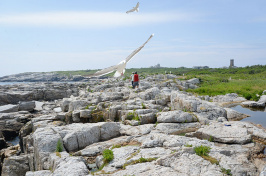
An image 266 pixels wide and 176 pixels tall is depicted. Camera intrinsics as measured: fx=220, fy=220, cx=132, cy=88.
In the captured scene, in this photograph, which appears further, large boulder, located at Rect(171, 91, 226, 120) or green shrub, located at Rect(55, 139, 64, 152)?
large boulder, located at Rect(171, 91, 226, 120)

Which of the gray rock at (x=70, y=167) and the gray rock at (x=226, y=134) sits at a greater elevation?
the gray rock at (x=226, y=134)

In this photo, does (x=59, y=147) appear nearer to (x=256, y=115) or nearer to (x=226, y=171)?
(x=226, y=171)

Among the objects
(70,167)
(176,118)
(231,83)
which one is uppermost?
(231,83)

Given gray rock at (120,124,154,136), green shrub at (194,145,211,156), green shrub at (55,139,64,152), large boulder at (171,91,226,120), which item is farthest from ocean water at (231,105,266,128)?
green shrub at (55,139,64,152)

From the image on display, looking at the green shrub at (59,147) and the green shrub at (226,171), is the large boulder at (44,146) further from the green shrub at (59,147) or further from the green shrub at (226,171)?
the green shrub at (226,171)

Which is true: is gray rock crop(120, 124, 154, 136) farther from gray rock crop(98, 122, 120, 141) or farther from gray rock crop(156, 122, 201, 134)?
gray rock crop(156, 122, 201, 134)

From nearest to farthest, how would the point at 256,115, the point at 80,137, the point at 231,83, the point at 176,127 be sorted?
1. the point at 80,137
2. the point at 176,127
3. the point at 256,115
4. the point at 231,83

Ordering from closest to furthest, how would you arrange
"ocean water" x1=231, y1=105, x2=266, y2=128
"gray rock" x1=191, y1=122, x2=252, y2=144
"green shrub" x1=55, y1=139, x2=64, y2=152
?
"gray rock" x1=191, y1=122, x2=252, y2=144
"green shrub" x1=55, y1=139, x2=64, y2=152
"ocean water" x1=231, y1=105, x2=266, y2=128

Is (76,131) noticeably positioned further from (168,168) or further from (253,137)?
(253,137)

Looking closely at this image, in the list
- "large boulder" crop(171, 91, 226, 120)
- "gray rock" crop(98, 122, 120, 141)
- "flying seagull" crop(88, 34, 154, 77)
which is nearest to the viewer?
"flying seagull" crop(88, 34, 154, 77)

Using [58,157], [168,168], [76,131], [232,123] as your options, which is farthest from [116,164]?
[232,123]

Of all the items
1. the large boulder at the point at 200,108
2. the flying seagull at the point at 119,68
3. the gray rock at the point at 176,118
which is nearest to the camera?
the flying seagull at the point at 119,68

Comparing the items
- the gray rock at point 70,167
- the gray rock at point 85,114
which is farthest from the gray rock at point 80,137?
the gray rock at point 85,114

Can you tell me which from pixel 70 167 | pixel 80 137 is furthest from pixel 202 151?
pixel 80 137
